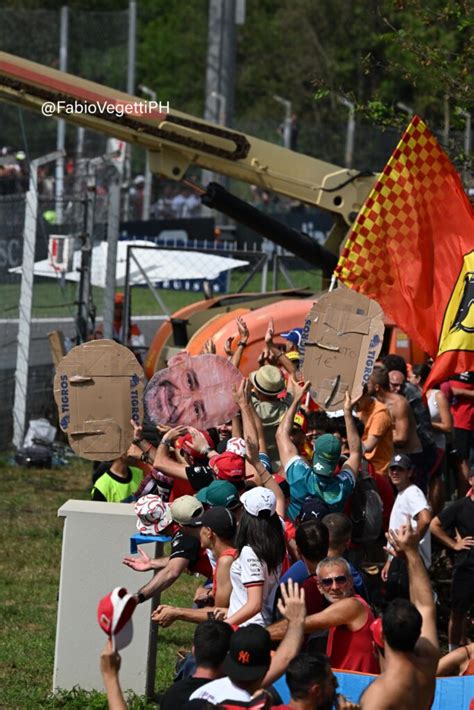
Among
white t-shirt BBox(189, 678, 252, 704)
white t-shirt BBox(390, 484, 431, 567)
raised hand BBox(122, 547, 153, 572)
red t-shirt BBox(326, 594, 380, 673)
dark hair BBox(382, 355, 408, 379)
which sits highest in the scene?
dark hair BBox(382, 355, 408, 379)

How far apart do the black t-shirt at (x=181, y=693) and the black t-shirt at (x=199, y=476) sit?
241cm

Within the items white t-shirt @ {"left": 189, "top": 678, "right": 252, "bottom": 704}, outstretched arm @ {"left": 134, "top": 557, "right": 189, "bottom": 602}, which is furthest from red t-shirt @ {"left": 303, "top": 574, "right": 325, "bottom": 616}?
white t-shirt @ {"left": 189, "top": 678, "right": 252, "bottom": 704}

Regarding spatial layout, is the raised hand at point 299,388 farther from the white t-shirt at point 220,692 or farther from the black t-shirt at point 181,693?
the white t-shirt at point 220,692

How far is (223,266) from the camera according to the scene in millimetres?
19562

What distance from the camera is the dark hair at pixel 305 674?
17.5 ft

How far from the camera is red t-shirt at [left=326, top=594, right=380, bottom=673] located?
657 centimetres

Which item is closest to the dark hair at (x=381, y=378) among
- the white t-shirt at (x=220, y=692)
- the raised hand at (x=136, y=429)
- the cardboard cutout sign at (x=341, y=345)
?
the cardboard cutout sign at (x=341, y=345)

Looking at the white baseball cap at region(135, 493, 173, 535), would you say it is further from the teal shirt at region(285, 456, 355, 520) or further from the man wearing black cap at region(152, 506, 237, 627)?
the teal shirt at region(285, 456, 355, 520)

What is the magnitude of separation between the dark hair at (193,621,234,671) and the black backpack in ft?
9.45

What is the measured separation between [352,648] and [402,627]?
93cm

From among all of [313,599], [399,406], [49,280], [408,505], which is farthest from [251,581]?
[49,280]

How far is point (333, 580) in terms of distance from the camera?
6.54m

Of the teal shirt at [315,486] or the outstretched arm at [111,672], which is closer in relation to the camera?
the outstretched arm at [111,672]

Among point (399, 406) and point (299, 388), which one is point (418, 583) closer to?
point (299, 388)
